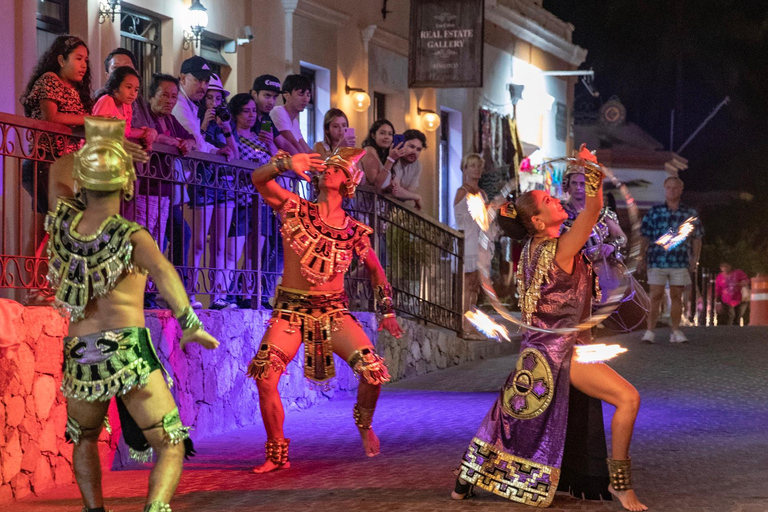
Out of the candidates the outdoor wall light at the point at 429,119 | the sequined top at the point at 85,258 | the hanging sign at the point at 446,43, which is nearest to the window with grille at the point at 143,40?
the hanging sign at the point at 446,43

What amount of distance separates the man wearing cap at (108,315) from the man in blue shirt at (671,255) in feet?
32.9

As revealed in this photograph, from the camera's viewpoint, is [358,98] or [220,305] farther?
[358,98]

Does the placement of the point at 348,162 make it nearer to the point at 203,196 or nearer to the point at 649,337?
the point at 203,196

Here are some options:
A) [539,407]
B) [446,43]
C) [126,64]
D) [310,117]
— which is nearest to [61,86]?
[126,64]

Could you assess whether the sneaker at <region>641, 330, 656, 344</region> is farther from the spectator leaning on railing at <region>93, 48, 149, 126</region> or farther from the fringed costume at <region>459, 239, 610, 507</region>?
the fringed costume at <region>459, 239, 610, 507</region>

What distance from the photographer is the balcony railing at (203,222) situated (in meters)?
8.27

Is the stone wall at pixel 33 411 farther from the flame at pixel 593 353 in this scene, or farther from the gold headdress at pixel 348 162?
the flame at pixel 593 353

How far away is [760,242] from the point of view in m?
50.2

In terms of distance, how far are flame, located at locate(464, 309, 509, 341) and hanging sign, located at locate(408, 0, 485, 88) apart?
39.1ft

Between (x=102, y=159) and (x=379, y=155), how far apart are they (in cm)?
815

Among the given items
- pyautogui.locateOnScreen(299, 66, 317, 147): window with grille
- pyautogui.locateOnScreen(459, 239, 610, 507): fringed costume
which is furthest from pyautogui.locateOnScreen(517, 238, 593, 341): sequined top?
pyautogui.locateOnScreen(299, 66, 317, 147): window with grille

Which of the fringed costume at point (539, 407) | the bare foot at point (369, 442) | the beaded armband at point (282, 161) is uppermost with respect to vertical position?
the beaded armband at point (282, 161)

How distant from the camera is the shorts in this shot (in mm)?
15398

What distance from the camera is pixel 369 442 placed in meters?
8.87
